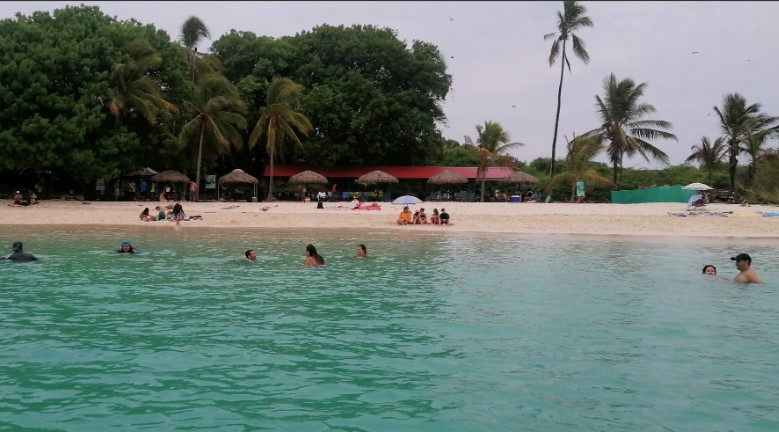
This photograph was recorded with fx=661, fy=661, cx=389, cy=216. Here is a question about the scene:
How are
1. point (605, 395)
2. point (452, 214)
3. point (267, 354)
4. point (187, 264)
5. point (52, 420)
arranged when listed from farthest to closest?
point (452, 214)
point (187, 264)
point (267, 354)
point (605, 395)
point (52, 420)

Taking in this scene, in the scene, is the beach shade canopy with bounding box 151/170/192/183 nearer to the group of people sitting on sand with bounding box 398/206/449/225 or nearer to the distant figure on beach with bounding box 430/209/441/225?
the group of people sitting on sand with bounding box 398/206/449/225

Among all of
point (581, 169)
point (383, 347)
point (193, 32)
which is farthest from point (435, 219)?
point (193, 32)

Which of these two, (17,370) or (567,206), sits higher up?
(567,206)

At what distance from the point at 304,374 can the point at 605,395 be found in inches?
122

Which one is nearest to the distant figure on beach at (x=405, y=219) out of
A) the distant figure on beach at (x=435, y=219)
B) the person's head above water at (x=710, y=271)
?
the distant figure on beach at (x=435, y=219)

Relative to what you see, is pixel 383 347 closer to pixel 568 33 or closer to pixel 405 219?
pixel 405 219

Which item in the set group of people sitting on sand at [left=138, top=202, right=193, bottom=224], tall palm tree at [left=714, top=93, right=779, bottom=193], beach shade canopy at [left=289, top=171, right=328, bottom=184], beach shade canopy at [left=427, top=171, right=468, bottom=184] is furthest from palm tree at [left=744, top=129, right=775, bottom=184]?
group of people sitting on sand at [left=138, top=202, right=193, bottom=224]

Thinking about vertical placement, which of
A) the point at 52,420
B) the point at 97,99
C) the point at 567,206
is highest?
the point at 97,99

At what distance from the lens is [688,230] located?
1059 inches

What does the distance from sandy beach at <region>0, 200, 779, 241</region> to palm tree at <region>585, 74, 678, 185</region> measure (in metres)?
8.77

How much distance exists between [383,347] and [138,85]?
108 ft

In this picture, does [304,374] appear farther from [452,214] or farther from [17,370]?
[452,214]

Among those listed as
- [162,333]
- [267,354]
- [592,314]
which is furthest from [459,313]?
[162,333]

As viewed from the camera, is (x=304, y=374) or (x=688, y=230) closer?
(x=304, y=374)
